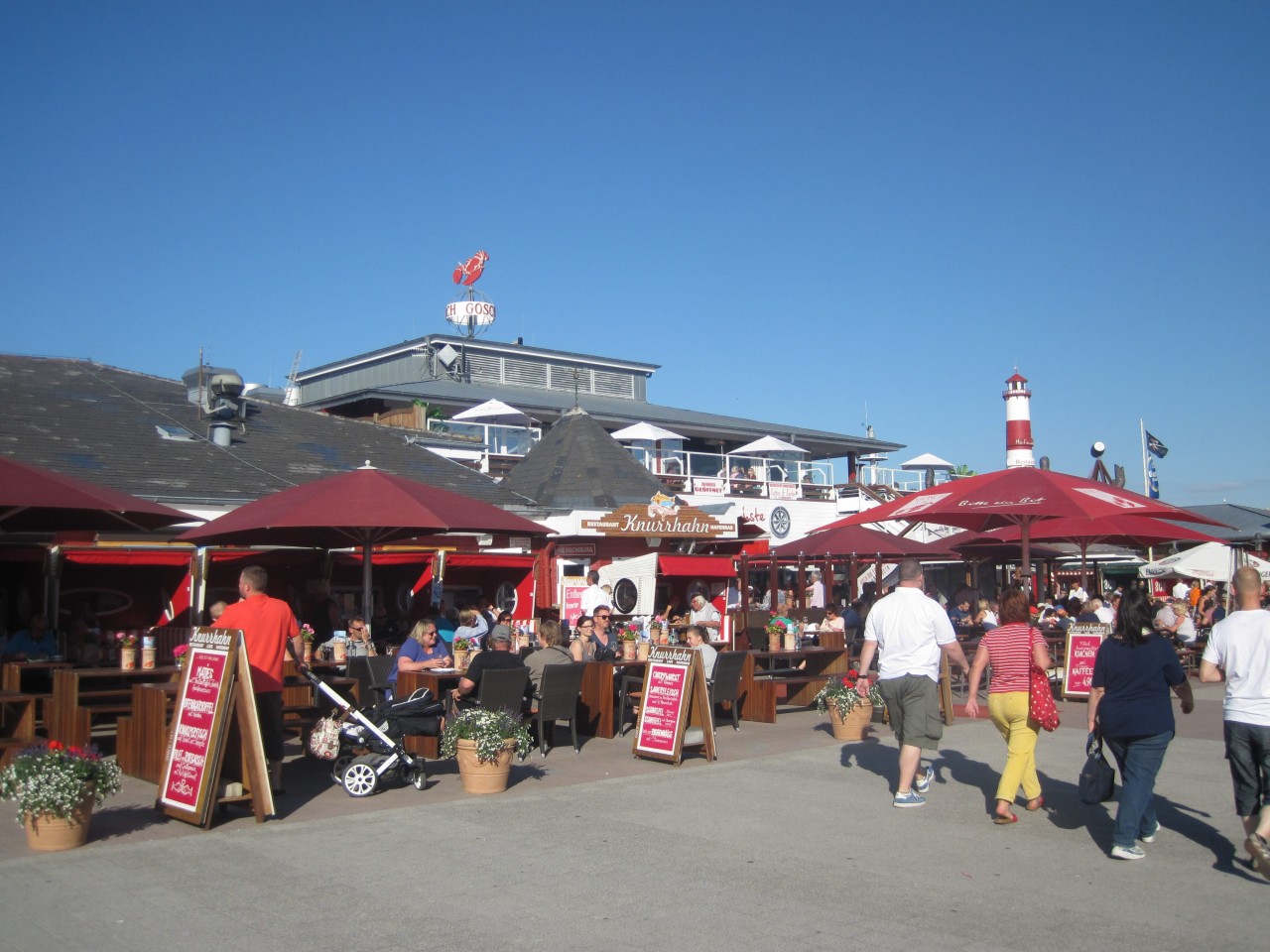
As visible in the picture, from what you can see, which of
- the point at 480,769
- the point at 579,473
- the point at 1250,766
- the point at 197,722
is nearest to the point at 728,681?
the point at 480,769

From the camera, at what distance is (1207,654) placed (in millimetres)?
6562

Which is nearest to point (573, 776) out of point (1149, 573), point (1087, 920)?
point (1087, 920)

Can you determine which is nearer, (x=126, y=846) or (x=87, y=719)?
(x=126, y=846)

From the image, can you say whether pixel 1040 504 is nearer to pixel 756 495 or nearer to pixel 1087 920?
pixel 1087 920

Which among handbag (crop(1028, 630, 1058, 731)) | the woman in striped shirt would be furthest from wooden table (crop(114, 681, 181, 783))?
handbag (crop(1028, 630, 1058, 731))

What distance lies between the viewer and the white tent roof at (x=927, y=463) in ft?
136

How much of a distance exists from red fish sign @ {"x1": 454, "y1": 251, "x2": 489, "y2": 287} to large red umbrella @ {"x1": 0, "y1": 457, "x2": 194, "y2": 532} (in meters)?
32.7

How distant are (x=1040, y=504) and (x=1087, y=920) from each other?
690 centimetres

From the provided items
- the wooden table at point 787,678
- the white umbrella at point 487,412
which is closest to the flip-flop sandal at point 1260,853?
the wooden table at point 787,678

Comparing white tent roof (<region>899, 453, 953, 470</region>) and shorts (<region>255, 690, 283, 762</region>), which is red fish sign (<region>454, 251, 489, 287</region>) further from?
shorts (<region>255, 690, 283, 762</region>)

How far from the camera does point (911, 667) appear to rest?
8.09m

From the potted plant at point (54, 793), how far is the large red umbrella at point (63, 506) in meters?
2.97

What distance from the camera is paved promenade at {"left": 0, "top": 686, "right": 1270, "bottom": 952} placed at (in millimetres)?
5258

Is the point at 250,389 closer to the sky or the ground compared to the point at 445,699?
closer to the sky
